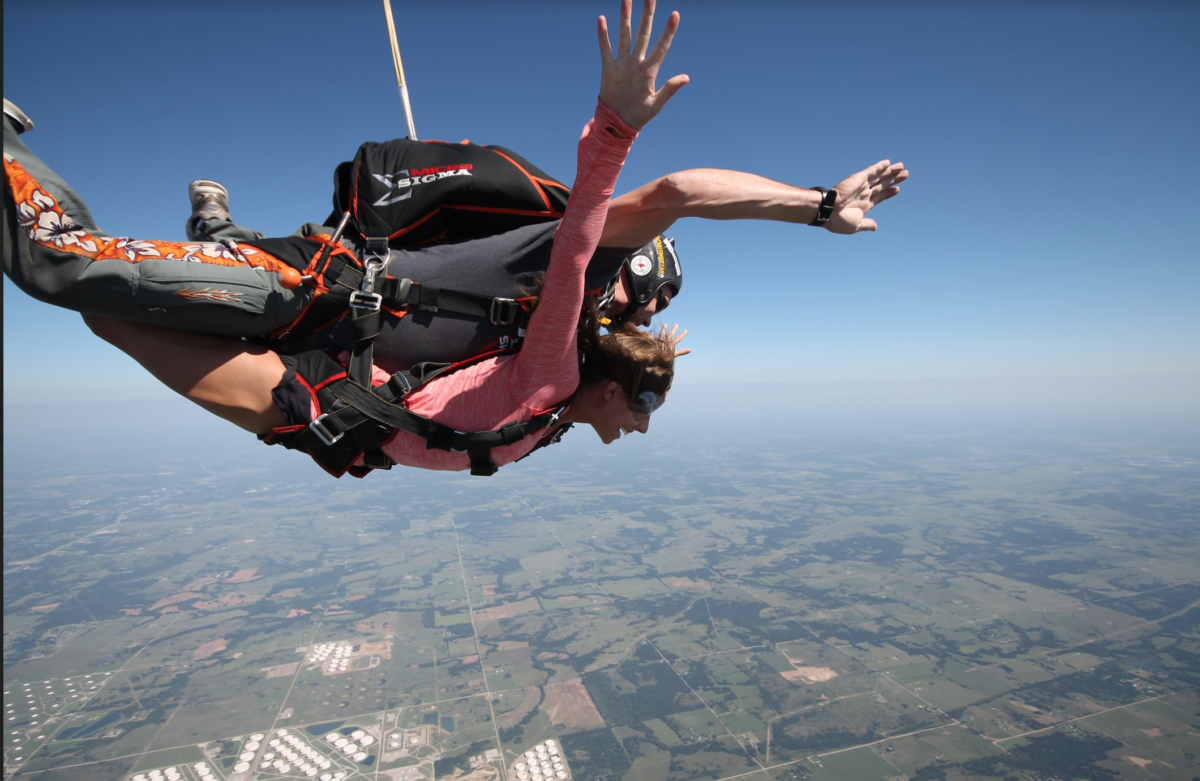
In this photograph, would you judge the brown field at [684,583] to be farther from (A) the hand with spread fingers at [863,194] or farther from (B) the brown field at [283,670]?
(A) the hand with spread fingers at [863,194]

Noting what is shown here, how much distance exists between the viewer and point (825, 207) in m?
2.25

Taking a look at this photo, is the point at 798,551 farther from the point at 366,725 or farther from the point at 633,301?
the point at 633,301

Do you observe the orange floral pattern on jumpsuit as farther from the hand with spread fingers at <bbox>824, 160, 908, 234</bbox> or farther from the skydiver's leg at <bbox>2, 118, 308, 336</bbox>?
the hand with spread fingers at <bbox>824, 160, 908, 234</bbox>

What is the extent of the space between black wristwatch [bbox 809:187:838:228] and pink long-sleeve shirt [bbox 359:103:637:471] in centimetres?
95

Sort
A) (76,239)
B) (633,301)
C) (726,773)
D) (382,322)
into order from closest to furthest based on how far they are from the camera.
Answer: (76,239) → (382,322) → (633,301) → (726,773)

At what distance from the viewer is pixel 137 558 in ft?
220

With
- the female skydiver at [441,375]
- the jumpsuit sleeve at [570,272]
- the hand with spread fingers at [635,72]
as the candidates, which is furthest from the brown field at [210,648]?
the hand with spread fingers at [635,72]

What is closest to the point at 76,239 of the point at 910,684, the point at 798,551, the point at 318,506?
the point at 910,684

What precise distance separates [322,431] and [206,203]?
4.61 ft

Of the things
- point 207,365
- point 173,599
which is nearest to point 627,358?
point 207,365

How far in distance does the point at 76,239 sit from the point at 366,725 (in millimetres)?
37328

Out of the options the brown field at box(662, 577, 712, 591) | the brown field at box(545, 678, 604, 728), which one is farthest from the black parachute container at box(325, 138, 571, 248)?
the brown field at box(662, 577, 712, 591)

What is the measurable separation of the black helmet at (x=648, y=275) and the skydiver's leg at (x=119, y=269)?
167 centimetres

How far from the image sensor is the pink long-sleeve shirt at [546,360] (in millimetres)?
1854
